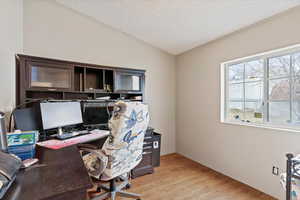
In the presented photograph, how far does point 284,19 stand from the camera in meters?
1.88

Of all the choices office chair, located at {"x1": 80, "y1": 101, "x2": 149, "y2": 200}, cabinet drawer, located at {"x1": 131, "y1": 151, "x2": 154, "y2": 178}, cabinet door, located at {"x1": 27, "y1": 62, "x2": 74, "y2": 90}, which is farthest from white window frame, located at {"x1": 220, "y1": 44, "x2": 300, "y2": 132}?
cabinet door, located at {"x1": 27, "y1": 62, "x2": 74, "y2": 90}

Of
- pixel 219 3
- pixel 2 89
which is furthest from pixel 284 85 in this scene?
pixel 2 89

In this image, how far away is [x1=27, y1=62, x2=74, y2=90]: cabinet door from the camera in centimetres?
199

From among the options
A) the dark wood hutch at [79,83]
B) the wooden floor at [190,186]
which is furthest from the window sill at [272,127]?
the dark wood hutch at [79,83]

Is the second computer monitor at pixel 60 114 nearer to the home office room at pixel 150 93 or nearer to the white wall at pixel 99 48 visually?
the home office room at pixel 150 93

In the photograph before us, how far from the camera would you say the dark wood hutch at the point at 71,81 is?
6.35 ft

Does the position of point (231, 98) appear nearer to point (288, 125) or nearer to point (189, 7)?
point (288, 125)

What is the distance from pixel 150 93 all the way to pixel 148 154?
1.28m

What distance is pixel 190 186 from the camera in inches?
89.7

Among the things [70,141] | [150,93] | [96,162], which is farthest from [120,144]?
[150,93]

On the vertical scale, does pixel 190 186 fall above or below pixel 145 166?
below

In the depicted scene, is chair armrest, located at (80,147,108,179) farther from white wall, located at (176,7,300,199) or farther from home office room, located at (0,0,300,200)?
white wall, located at (176,7,300,199)

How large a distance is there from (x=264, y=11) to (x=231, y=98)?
1.30 meters

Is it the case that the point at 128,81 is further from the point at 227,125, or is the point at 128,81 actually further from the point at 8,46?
the point at 227,125
